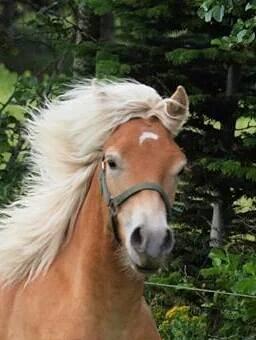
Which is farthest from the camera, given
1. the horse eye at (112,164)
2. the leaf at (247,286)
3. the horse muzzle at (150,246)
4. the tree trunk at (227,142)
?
the tree trunk at (227,142)

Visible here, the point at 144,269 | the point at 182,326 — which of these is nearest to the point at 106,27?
the point at 182,326

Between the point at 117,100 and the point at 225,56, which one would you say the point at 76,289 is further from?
the point at 225,56

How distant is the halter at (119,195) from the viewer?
167 inches

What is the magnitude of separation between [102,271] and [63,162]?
0.57 metres

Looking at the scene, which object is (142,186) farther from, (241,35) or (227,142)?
(227,142)

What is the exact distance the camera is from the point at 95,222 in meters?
→ 4.60

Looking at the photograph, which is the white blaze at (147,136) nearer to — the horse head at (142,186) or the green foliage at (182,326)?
the horse head at (142,186)

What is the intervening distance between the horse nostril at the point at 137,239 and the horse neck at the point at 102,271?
373 mm

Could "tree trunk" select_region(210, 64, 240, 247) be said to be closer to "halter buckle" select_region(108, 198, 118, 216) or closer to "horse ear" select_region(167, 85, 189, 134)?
"horse ear" select_region(167, 85, 189, 134)

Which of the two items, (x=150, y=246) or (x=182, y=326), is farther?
(x=182, y=326)

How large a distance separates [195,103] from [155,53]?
0.44 meters

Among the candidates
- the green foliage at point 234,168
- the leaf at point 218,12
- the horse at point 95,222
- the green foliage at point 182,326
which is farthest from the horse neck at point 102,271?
the green foliage at point 234,168

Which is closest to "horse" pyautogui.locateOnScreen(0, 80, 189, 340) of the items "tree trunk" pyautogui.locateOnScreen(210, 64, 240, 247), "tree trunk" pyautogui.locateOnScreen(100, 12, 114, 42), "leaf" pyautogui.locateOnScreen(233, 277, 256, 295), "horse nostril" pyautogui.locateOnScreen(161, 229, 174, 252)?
"horse nostril" pyautogui.locateOnScreen(161, 229, 174, 252)

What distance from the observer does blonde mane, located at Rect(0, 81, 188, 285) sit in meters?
4.59
